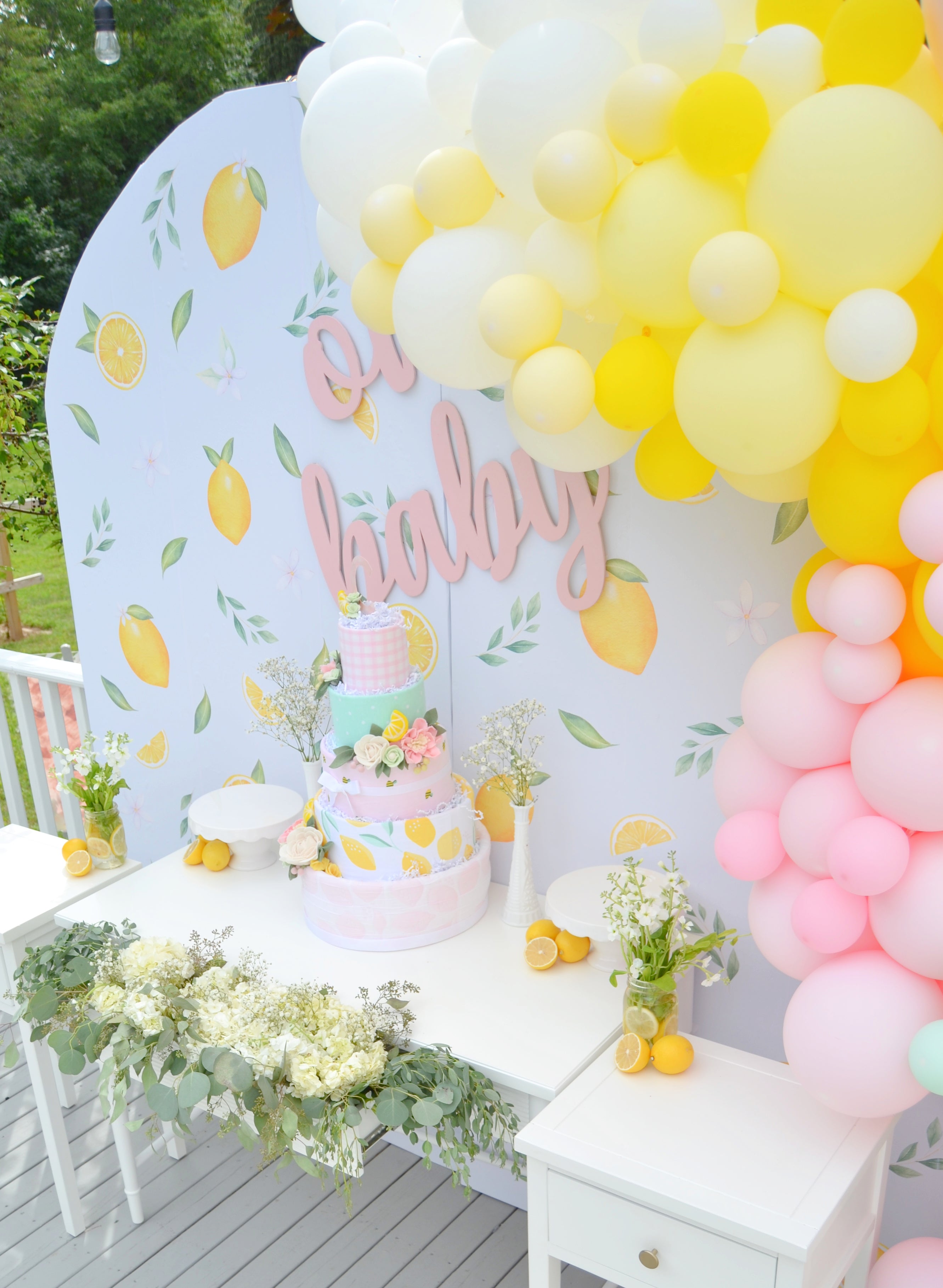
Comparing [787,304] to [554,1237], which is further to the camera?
[554,1237]

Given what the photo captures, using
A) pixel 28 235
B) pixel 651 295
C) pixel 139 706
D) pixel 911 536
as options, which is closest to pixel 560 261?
pixel 651 295

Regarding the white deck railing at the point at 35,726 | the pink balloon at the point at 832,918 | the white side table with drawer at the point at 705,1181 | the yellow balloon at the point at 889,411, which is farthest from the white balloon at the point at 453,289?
the white deck railing at the point at 35,726

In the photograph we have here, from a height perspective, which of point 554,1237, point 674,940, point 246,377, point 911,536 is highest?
point 246,377

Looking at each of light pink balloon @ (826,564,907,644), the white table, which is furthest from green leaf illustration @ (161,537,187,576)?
light pink balloon @ (826,564,907,644)

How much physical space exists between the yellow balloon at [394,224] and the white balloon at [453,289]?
0.07ft

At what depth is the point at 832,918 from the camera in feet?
4.38

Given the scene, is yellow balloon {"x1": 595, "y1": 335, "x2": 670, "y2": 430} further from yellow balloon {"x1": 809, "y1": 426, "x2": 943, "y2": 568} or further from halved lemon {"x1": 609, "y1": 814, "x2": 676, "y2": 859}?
halved lemon {"x1": 609, "y1": 814, "x2": 676, "y2": 859}

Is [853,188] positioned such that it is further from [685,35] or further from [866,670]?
[866,670]

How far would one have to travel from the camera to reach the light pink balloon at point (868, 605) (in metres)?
1.25

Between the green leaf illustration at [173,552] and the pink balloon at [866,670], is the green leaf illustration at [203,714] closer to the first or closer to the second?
the green leaf illustration at [173,552]

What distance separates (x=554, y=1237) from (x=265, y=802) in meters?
1.21

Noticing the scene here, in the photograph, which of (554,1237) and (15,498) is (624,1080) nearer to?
(554,1237)

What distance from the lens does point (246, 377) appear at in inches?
97.0

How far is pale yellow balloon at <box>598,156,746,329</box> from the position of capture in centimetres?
114
